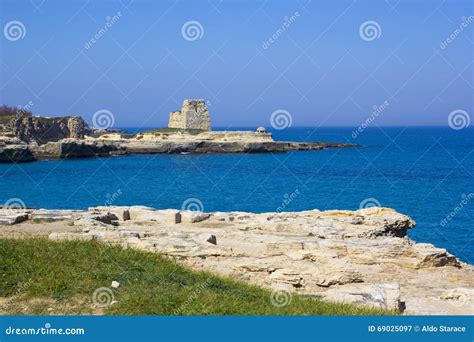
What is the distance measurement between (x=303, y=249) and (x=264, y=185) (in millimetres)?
34521

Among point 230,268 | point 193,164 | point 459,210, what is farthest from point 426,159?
point 230,268

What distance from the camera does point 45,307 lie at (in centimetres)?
809

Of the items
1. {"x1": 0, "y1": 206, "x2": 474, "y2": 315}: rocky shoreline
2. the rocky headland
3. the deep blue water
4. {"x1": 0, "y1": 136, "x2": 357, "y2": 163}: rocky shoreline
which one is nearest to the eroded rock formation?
the rocky headland

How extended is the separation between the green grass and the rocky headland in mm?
54770

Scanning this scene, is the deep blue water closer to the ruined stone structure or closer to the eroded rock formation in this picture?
the eroded rock formation

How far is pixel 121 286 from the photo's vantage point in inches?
344

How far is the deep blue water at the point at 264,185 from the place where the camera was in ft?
116

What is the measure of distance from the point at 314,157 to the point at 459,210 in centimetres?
4266

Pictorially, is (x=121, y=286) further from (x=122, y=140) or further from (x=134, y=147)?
(x=122, y=140)

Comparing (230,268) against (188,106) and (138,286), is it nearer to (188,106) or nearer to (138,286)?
(138,286)

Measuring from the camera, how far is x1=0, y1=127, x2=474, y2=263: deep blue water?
35.3 metres

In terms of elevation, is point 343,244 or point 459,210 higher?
point 459,210

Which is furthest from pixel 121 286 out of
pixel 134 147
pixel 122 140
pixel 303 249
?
pixel 122 140

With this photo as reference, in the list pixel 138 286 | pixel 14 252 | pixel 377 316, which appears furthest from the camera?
pixel 14 252
